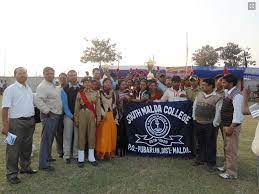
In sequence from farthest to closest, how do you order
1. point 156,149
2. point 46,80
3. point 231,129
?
point 156,149 < point 46,80 < point 231,129

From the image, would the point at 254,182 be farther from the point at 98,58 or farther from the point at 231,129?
the point at 98,58

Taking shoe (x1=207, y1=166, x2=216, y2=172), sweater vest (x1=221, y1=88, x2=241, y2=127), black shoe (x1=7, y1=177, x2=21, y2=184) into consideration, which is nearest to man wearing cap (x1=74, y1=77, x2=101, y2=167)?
black shoe (x1=7, y1=177, x2=21, y2=184)

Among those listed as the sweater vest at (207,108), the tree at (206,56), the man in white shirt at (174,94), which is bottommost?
the sweater vest at (207,108)

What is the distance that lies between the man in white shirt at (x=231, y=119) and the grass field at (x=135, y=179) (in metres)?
0.28

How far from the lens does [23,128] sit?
21.1ft

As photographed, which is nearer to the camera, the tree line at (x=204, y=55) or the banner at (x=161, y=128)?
the banner at (x=161, y=128)

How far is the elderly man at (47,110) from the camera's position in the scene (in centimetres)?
703

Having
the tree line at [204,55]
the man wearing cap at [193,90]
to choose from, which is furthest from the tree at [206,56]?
the man wearing cap at [193,90]

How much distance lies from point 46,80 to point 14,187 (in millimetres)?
2136

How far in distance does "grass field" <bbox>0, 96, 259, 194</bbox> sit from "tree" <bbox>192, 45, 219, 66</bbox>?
50.4 metres

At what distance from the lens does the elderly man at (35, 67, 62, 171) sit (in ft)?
23.1

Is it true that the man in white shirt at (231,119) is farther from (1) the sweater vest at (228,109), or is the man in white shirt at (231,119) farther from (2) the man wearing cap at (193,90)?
(2) the man wearing cap at (193,90)

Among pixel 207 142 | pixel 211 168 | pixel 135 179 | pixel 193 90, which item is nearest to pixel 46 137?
pixel 135 179

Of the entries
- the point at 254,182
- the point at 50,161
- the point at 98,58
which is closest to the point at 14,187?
the point at 50,161
